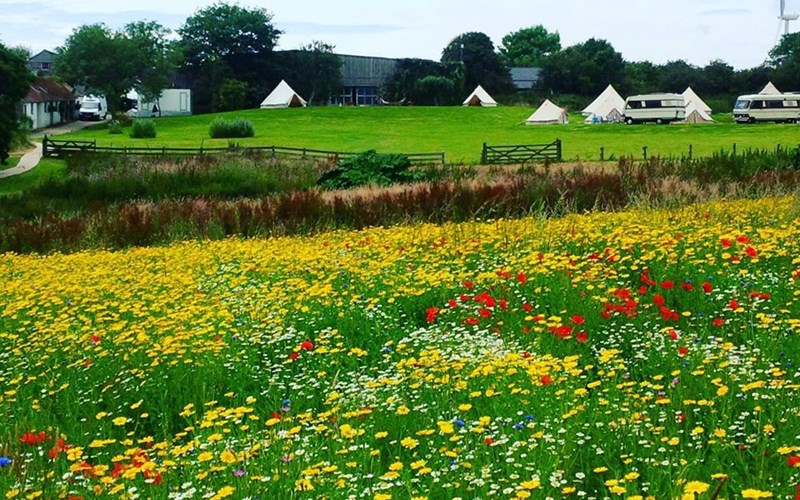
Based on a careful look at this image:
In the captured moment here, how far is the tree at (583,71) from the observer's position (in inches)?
4018

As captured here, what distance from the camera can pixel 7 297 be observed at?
11.1 m

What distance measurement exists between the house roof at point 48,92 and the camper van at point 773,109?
201 ft

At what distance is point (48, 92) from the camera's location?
289 feet

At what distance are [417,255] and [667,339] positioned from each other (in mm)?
4786

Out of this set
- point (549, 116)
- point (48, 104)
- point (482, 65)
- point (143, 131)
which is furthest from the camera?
point (482, 65)

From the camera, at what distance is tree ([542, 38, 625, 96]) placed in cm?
10206

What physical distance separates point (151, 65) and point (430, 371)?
3841 inches

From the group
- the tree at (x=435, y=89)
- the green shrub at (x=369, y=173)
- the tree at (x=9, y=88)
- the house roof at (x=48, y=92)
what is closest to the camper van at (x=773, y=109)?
the tree at (x=435, y=89)

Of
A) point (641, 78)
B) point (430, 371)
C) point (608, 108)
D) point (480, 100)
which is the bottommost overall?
point (430, 371)

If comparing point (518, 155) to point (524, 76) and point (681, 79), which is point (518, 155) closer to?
point (681, 79)

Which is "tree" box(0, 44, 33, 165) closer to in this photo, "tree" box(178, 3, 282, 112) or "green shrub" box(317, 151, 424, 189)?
"green shrub" box(317, 151, 424, 189)

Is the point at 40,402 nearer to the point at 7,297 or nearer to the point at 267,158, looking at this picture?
the point at 7,297

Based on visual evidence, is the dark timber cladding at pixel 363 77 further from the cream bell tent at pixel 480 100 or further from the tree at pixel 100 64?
the tree at pixel 100 64

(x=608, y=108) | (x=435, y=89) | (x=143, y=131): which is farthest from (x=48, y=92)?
(x=608, y=108)
